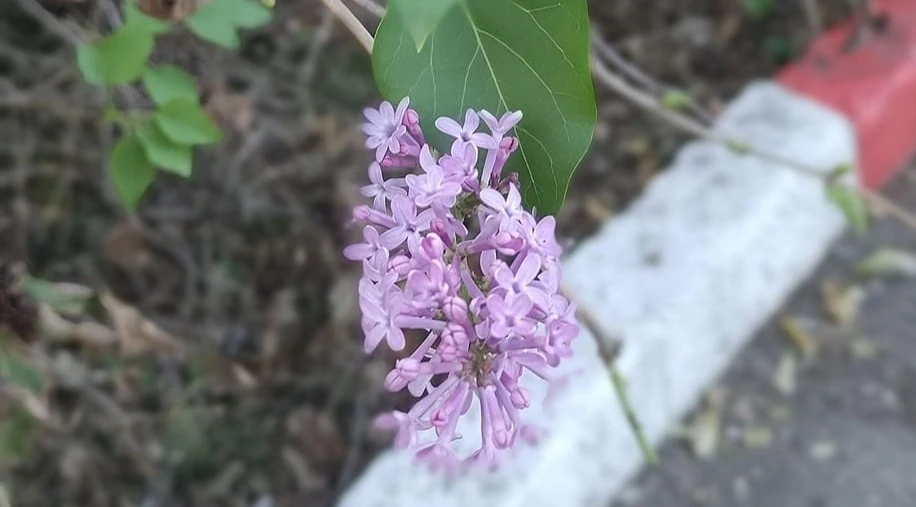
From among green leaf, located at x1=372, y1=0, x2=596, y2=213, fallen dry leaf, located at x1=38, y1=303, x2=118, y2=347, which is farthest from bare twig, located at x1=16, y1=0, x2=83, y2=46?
green leaf, located at x1=372, y1=0, x2=596, y2=213

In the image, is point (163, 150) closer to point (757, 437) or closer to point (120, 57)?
point (120, 57)

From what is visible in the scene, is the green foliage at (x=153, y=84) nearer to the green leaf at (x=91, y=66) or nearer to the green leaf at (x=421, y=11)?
the green leaf at (x=91, y=66)

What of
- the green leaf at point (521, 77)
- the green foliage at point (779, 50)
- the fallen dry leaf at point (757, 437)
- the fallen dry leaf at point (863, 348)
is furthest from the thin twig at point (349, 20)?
the green foliage at point (779, 50)

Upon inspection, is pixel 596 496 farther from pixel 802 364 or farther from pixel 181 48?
pixel 181 48

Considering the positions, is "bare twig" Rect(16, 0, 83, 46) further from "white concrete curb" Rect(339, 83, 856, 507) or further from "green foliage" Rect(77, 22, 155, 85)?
"white concrete curb" Rect(339, 83, 856, 507)

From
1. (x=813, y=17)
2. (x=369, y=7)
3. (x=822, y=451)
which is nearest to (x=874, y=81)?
Result: (x=813, y=17)

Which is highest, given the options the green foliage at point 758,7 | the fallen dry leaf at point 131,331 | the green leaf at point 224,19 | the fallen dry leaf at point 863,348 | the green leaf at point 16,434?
the green leaf at point 224,19
